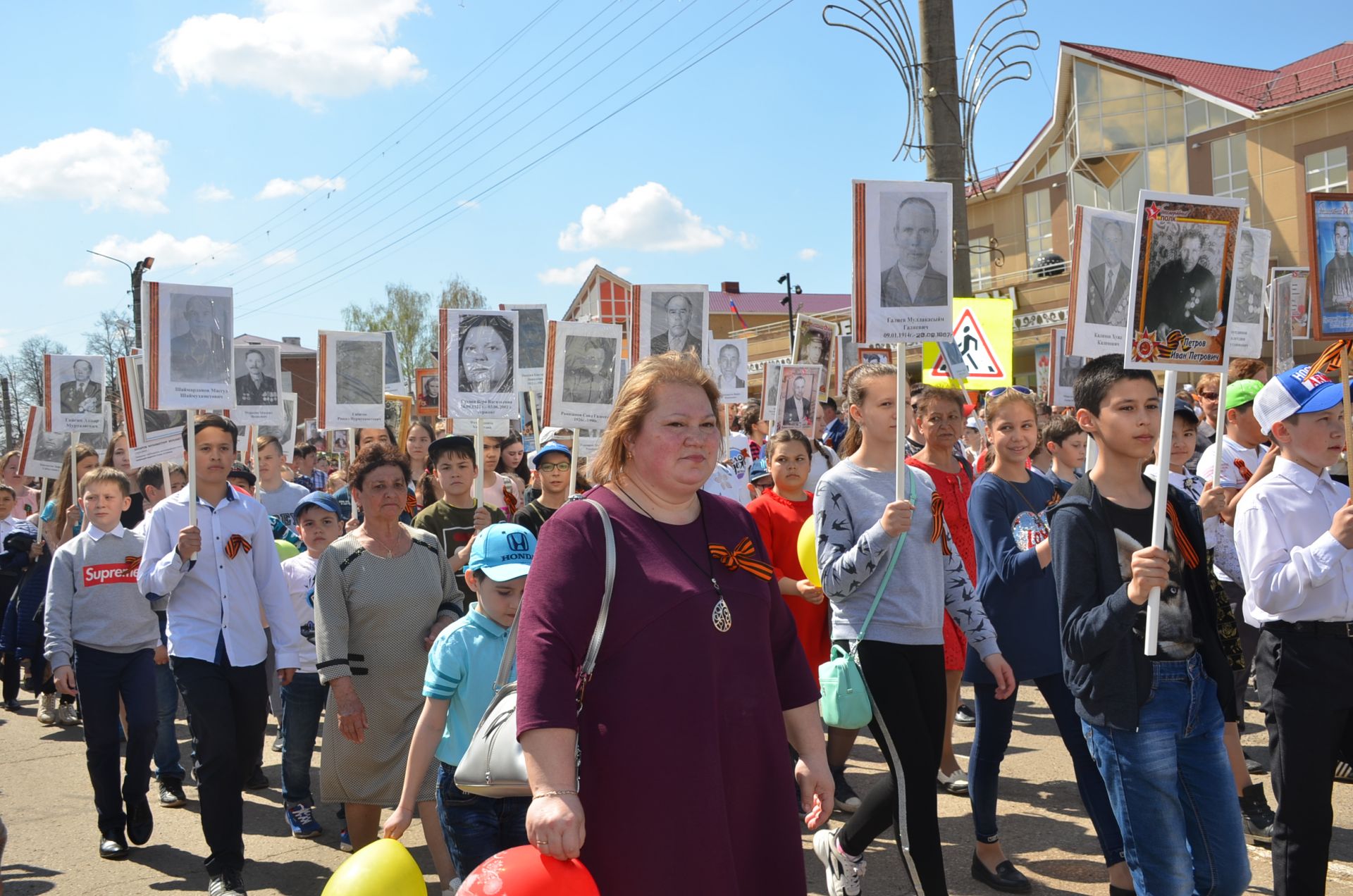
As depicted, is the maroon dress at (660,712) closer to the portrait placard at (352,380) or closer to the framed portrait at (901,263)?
the framed portrait at (901,263)

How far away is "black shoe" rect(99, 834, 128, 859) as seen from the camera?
6383 mm

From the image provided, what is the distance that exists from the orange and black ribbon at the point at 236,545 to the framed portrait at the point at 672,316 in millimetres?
3714

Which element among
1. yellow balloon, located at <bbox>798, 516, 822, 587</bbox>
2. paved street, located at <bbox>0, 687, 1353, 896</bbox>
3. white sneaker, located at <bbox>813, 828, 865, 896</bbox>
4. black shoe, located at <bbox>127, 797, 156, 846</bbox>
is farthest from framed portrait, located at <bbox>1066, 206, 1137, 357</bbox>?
black shoe, located at <bbox>127, 797, 156, 846</bbox>

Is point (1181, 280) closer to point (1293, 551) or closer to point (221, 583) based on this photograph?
point (1293, 551)

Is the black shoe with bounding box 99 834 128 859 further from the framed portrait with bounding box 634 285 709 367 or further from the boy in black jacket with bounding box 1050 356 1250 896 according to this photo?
the boy in black jacket with bounding box 1050 356 1250 896

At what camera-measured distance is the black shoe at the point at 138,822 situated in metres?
6.45

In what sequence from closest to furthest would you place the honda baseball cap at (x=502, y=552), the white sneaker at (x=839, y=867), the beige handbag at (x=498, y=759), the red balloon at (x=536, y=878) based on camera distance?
1. the red balloon at (x=536, y=878)
2. the beige handbag at (x=498, y=759)
3. the honda baseball cap at (x=502, y=552)
4. the white sneaker at (x=839, y=867)

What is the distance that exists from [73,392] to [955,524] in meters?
9.97

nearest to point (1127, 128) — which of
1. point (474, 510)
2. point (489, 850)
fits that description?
point (474, 510)

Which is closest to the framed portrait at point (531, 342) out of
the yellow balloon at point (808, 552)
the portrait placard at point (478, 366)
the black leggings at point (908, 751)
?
the portrait placard at point (478, 366)

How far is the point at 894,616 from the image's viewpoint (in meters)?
4.58

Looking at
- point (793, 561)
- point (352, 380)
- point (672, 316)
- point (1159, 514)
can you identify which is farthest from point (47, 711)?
point (1159, 514)

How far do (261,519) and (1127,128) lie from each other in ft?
127

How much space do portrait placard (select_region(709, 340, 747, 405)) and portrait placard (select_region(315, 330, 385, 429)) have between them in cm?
451
